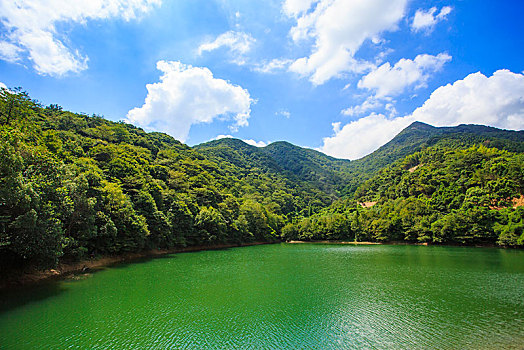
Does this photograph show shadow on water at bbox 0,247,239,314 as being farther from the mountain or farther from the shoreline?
the mountain

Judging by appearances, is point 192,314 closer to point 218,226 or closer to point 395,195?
point 218,226

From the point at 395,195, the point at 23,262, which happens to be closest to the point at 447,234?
the point at 395,195

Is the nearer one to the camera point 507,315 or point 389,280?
point 507,315

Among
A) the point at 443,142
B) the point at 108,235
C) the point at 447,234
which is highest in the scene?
the point at 443,142

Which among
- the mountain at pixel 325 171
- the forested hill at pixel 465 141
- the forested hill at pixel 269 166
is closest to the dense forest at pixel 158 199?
the forested hill at pixel 465 141

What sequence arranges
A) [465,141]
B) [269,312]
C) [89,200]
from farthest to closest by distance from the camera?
[465,141] → [89,200] → [269,312]

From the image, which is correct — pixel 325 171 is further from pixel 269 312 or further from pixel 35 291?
pixel 35 291

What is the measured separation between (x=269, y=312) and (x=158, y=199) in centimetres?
3501

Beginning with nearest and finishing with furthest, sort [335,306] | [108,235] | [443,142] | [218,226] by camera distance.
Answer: [335,306]
[108,235]
[218,226]
[443,142]

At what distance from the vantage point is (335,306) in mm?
15031

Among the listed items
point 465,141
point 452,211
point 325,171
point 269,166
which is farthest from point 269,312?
point 325,171

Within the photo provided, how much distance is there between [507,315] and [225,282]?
1808cm

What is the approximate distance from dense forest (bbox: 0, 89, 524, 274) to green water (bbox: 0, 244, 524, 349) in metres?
5.04

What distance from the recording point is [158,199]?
43.5m
